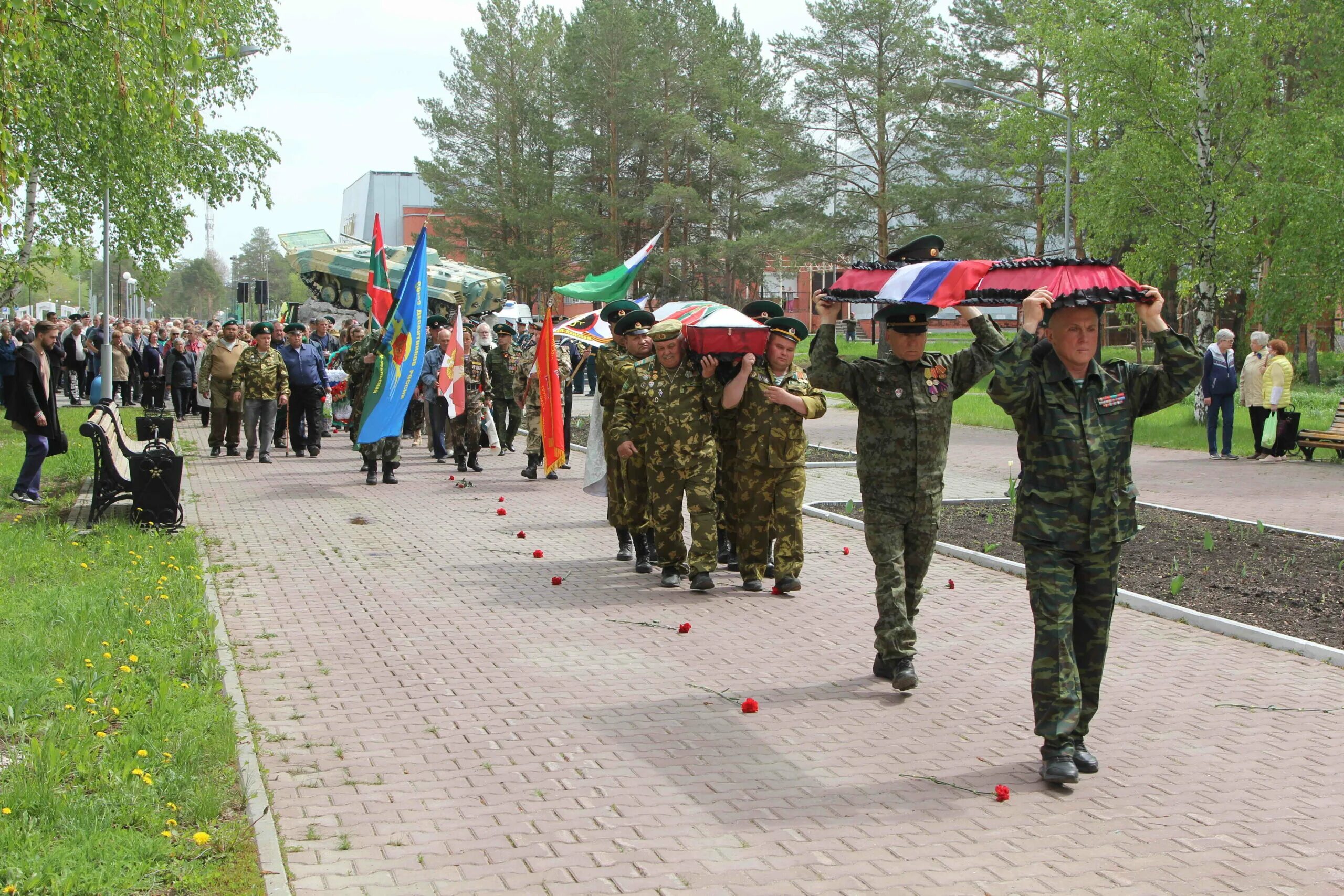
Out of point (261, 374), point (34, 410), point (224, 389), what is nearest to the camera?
point (34, 410)

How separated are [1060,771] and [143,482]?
29.6 ft

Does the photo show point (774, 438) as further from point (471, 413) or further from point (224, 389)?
point (224, 389)

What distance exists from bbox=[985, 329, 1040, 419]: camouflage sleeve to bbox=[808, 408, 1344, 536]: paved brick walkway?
8405mm

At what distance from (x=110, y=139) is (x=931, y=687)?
1874 centimetres

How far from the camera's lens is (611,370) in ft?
34.8

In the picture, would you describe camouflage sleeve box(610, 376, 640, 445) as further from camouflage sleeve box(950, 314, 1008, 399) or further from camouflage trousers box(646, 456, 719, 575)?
camouflage sleeve box(950, 314, 1008, 399)

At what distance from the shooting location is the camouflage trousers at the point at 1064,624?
5500 mm

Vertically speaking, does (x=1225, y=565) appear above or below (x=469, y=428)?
below

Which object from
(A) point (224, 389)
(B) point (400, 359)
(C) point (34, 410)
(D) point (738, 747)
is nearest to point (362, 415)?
(B) point (400, 359)

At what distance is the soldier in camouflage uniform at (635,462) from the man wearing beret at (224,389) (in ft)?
33.8

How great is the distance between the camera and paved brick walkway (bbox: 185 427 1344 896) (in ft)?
15.4

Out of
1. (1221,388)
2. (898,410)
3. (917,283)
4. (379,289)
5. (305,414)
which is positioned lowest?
(305,414)

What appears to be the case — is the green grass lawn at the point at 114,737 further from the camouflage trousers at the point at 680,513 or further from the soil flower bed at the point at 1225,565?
the soil flower bed at the point at 1225,565

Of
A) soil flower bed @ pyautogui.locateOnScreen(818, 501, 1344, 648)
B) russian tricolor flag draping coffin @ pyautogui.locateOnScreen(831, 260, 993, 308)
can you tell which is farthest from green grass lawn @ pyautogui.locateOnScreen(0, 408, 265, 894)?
soil flower bed @ pyautogui.locateOnScreen(818, 501, 1344, 648)
